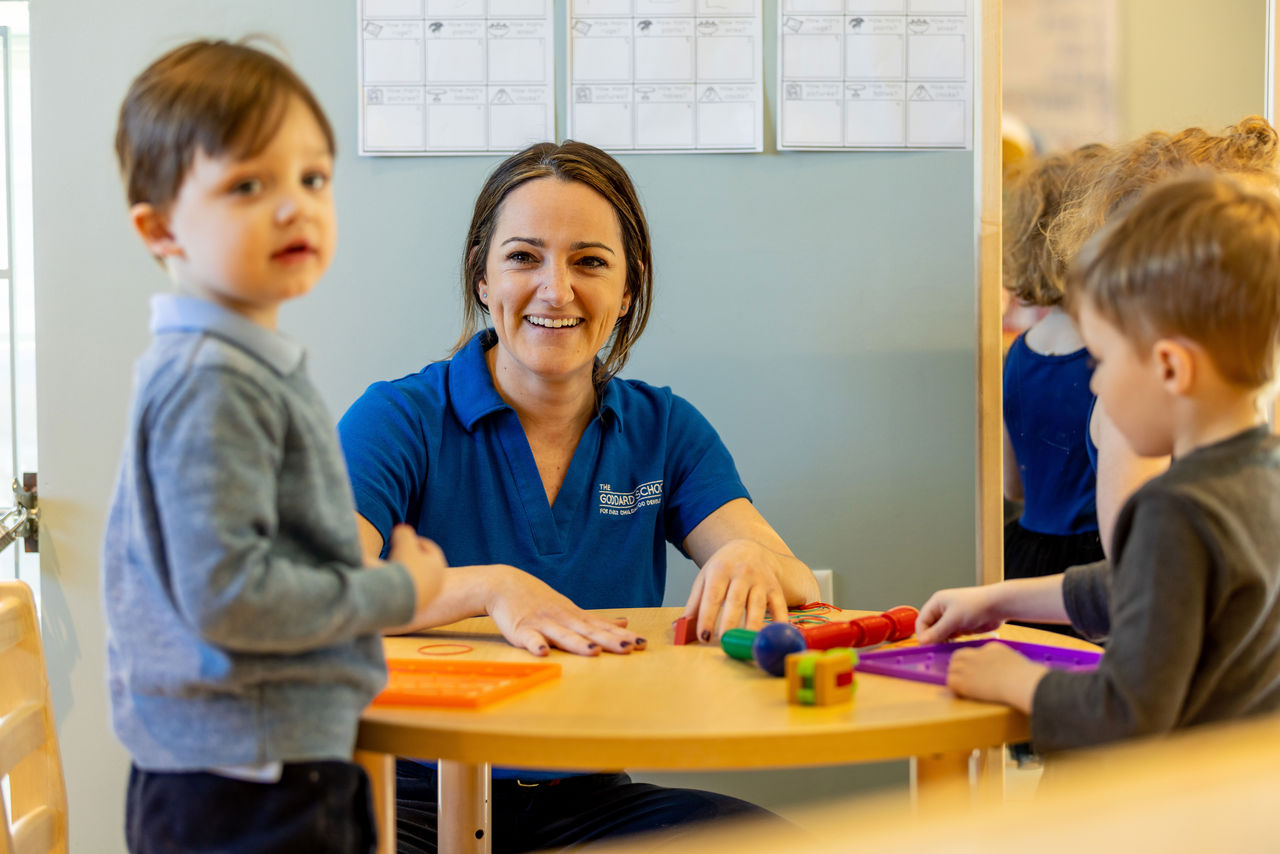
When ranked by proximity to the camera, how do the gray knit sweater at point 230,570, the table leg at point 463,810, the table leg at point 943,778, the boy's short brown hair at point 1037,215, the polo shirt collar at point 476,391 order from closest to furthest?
the gray knit sweater at point 230,570, the table leg at point 943,778, the table leg at point 463,810, the polo shirt collar at point 476,391, the boy's short brown hair at point 1037,215

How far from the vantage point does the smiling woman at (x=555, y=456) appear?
131 cm

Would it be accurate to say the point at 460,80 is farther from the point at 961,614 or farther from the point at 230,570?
the point at 230,570

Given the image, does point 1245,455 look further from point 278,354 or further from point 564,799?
point 564,799

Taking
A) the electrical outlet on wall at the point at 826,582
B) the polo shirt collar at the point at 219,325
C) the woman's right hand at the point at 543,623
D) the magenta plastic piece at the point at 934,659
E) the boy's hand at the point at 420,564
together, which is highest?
the polo shirt collar at the point at 219,325

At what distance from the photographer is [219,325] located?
691mm

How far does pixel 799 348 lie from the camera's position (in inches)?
74.4

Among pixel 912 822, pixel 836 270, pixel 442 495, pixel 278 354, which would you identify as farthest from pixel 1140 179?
pixel 912 822

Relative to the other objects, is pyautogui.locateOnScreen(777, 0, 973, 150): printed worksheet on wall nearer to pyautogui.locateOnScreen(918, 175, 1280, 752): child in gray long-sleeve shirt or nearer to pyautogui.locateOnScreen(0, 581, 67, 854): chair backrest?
pyautogui.locateOnScreen(918, 175, 1280, 752): child in gray long-sleeve shirt

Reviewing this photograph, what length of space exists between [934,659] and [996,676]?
0.17 meters

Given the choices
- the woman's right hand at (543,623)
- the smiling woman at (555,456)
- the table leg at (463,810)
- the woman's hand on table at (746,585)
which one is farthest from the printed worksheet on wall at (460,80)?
the table leg at (463,810)

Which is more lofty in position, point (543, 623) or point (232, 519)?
point (232, 519)

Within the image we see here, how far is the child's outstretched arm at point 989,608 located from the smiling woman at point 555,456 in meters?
0.21

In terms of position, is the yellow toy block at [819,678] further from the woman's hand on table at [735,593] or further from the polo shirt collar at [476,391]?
the polo shirt collar at [476,391]

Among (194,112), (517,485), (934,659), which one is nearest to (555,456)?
(517,485)
